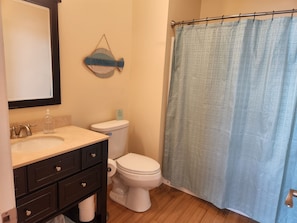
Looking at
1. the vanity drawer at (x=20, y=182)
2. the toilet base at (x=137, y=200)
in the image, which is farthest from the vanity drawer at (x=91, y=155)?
the toilet base at (x=137, y=200)

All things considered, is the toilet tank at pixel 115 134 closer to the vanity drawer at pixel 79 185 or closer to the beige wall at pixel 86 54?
the beige wall at pixel 86 54

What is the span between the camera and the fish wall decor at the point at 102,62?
1.98m

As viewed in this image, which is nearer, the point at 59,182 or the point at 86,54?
the point at 59,182

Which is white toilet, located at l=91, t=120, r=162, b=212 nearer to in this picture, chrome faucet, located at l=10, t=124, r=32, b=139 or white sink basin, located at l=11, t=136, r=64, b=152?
white sink basin, located at l=11, t=136, r=64, b=152

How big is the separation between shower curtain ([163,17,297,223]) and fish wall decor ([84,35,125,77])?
2.08 ft

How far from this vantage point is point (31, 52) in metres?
1.58

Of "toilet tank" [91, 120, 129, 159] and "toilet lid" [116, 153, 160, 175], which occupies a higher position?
"toilet tank" [91, 120, 129, 159]

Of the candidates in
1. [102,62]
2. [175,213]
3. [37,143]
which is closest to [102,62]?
[102,62]

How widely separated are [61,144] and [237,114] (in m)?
1.50

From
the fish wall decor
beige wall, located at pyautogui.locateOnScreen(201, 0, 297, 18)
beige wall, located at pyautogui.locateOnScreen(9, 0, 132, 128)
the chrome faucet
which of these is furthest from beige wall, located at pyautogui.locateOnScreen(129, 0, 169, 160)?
the chrome faucet

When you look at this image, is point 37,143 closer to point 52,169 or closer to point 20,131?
point 20,131

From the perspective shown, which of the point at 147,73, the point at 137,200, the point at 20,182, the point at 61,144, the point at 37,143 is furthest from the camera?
the point at 147,73

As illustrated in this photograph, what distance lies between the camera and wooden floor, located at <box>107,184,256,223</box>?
1.95 metres

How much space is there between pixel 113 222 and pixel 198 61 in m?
1.70
